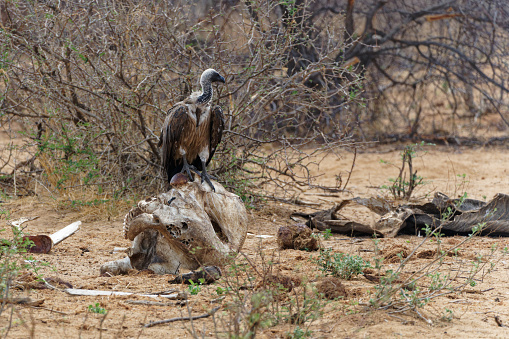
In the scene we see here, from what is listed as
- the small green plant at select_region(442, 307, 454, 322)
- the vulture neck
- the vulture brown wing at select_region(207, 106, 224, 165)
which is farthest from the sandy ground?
the vulture neck

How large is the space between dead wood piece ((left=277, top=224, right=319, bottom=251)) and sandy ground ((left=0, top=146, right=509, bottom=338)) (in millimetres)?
153

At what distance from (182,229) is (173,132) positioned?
1143mm

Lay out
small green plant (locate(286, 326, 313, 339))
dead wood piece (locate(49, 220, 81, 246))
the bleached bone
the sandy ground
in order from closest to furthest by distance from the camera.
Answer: small green plant (locate(286, 326, 313, 339)) < the sandy ground < the bleached bone < dead wood piece (locate(49, 220, 81, 246))

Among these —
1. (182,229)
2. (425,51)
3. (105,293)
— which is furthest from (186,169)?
(425,51)

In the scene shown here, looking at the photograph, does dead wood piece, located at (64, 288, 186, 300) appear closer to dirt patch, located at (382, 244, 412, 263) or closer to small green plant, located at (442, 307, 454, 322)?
small green plant, located at (442, 307, 454, 322)

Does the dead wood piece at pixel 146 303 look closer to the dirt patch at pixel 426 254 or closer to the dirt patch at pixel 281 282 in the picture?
the dirt patch at pixel 281 282

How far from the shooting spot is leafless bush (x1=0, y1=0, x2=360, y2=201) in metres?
5.31

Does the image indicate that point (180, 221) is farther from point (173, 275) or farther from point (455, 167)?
point (455, 167)

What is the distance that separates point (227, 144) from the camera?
591cm

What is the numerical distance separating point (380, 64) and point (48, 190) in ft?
21.8

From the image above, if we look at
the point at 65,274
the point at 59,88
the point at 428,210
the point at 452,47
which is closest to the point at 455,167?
the point at 452,47

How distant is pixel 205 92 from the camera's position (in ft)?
15.0

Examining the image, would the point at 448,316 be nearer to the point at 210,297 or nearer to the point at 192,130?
the point at 210,297

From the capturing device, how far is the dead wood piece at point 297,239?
15.0 ft
